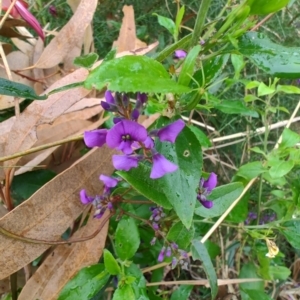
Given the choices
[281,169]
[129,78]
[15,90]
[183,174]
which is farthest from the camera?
[281,169]

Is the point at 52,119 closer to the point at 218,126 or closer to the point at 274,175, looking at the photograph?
the point at 274,175

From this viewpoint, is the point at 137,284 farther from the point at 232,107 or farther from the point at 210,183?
the point at 232,107

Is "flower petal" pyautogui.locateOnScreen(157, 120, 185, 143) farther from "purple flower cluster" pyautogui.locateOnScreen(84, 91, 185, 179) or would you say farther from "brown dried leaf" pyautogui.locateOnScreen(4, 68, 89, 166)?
"brown dried leaf" pyautogui.locateOnScreen(4, 68, 89, 166)

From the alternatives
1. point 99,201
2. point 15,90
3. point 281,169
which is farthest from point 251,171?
point 15,90

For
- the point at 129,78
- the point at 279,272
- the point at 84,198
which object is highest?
the point at 129,78

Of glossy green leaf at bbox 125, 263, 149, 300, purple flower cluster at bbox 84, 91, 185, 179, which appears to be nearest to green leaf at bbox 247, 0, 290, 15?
purple flower cluster at bbox 84, 91, 185, 179

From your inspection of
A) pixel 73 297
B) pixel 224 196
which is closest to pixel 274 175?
pixel 224 196
